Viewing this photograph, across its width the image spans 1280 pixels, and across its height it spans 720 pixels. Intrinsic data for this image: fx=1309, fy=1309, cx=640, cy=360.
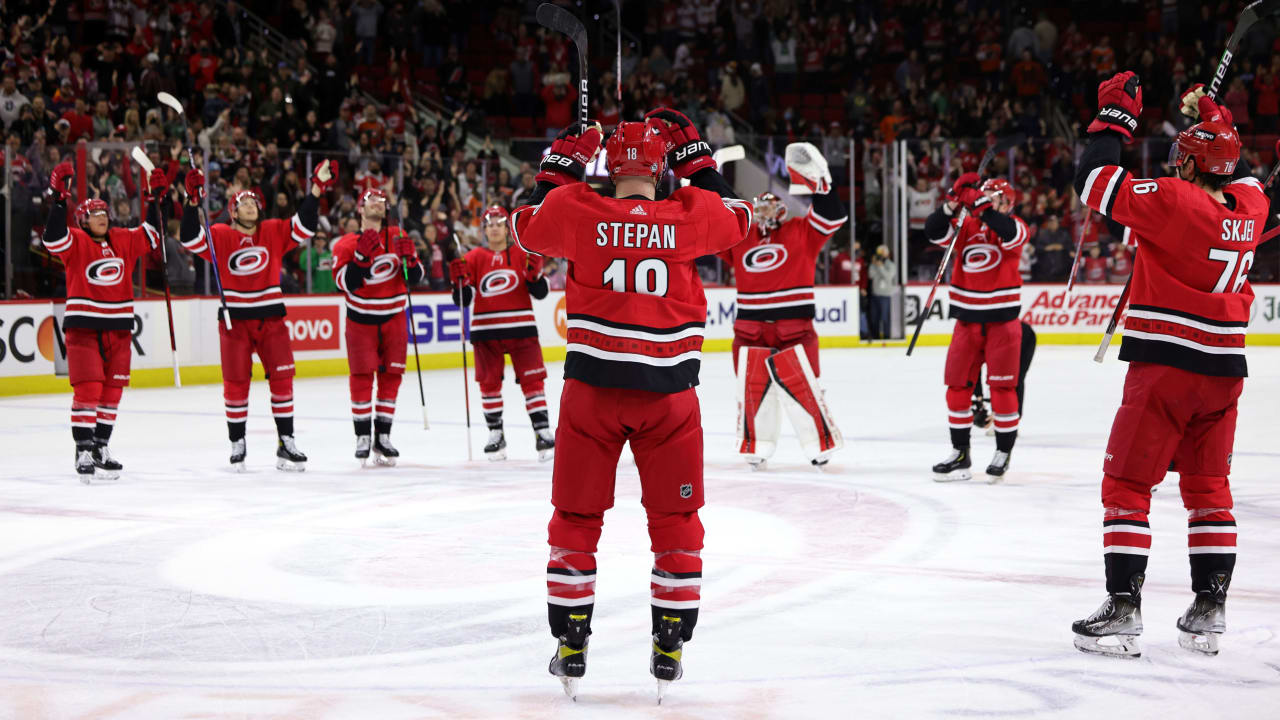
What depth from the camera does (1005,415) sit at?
705 centimetres

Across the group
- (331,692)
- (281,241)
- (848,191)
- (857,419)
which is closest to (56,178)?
(281,241)

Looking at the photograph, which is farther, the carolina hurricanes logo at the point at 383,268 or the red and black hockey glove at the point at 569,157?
the carolina hurricanes logo at the point at 383,268

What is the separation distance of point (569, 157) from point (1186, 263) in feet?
5.97

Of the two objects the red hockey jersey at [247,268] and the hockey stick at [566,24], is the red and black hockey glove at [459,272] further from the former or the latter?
the hockey stick at [566,24]

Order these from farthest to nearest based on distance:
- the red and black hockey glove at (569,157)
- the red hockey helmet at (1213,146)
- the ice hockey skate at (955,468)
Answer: the ice hockey skate at (955,468)
the red hockey helmet at (1213,146)
the red and black hockey glove at (569,157)

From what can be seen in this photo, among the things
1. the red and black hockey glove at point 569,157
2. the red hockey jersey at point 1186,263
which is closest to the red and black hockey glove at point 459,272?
the red and black hockey glove at point 569,157

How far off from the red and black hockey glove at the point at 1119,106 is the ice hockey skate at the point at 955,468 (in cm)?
338

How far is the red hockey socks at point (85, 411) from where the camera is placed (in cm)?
739

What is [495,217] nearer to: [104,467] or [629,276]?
[104,467]

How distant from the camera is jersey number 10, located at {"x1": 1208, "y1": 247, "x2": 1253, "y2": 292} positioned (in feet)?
12.5

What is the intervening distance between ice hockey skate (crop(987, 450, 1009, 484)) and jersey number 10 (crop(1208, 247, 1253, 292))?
317 cm

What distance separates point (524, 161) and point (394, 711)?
12891 mm

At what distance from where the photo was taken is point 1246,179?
396cm

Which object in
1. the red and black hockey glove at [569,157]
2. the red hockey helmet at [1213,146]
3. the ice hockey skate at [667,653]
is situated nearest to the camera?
the ice hockey skate at [667,653]
